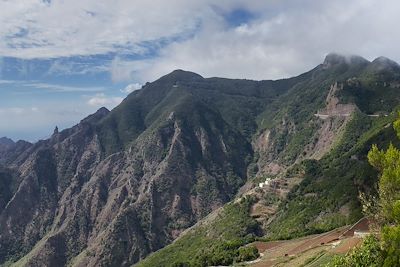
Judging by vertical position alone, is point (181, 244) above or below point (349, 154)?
below

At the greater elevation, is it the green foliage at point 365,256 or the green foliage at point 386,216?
the green foliage at point 386,216

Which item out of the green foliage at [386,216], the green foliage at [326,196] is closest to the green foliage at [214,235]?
the green foliage at [326,196]

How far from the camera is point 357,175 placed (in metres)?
142

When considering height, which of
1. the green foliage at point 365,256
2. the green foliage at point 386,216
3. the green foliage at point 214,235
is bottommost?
the green foliage at point 214,235

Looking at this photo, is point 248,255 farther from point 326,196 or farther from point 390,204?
point 390,204

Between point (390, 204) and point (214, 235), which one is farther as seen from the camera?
point (214, 235)

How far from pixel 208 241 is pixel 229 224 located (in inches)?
360

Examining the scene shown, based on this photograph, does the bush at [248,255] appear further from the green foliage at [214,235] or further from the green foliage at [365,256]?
the green foliage at [365,256]

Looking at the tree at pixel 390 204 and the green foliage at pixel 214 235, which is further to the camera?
the green foliage at pixel 214 235

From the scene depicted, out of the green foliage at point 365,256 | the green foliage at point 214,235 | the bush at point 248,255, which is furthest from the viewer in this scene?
the green foliage at point 214,235

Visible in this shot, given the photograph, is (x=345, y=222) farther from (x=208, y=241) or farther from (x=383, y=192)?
(x=383, y=192)

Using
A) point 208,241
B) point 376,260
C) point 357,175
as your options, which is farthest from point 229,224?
point 376,260

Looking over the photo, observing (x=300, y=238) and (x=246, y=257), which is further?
(x=300, y=238)

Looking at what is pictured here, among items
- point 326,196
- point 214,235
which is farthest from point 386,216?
point 214,235
